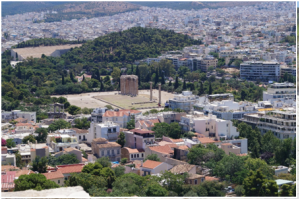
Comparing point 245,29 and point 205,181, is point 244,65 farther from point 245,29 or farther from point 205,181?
point 245,29

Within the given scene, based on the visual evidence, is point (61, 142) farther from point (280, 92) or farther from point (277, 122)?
point (280, 92)

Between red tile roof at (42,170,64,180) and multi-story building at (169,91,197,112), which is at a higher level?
multi-story building at (169,91,197,112)

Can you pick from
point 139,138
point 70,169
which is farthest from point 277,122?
point 70,169

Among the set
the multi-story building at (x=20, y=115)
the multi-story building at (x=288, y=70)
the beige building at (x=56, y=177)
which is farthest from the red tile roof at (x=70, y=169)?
the multi-story building at (x=288, y=70)

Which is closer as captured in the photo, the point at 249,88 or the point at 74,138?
the point at 74,138

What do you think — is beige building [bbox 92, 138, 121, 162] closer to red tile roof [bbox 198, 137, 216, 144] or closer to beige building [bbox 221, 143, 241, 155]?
red tile roof [bbox 198, 137, 216, 144]

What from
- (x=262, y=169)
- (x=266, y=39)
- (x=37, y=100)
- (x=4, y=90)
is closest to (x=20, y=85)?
(x=4, y=90)

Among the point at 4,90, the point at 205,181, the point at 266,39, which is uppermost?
the point at 266,39

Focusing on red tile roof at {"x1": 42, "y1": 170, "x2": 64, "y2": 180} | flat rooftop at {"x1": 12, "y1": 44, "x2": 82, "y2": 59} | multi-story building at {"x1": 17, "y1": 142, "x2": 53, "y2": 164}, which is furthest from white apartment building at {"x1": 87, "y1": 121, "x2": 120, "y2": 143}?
flat rooftop at {"x1": 12, "y1": 44, "x2": 82, "y2": 59}
